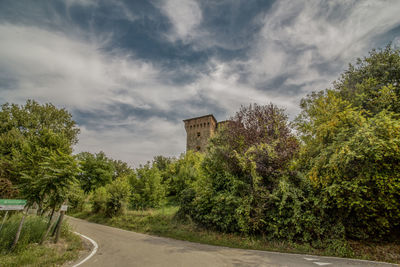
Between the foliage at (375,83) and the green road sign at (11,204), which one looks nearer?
the green road sign at (11,204)

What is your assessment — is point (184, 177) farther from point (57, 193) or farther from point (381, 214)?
point (381, 214)

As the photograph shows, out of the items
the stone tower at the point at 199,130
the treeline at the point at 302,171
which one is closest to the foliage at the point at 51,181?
the treeline at the point at 302,171

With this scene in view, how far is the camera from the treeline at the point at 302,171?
294 inches

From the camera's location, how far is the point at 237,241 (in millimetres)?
9492

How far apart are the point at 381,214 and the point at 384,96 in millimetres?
6141

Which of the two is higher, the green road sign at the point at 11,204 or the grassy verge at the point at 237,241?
the green road sign at the point at 11,204

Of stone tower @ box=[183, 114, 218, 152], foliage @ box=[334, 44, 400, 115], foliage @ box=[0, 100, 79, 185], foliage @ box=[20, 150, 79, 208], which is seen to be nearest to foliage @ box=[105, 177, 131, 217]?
foliage @ box=[0, 100, 79, 185]

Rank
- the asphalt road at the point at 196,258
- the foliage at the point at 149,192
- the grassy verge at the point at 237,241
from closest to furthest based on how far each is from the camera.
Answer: the asphalt road at the point at 196,258 < the grassy verge at the point at 237,241 < the foliage at the point at 149,192

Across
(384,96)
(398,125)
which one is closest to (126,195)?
(398,125)

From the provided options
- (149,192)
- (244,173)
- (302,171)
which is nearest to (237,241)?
(244,173)

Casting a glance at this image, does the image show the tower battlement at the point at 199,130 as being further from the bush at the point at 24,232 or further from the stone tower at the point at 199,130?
the bush at the point at 24,232

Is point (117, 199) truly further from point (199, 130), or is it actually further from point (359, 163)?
point (199, 130)

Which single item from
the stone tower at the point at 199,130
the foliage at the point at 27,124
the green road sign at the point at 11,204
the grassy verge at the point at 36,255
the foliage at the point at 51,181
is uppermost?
the stone tower at the point at 199,130

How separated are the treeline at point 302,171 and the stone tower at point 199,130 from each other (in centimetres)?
3330
